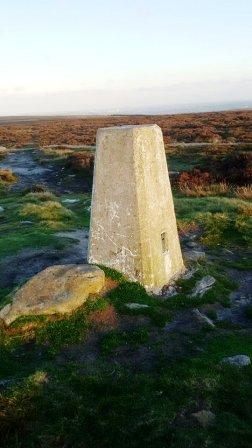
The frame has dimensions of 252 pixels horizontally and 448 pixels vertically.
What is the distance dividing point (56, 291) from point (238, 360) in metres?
3.90

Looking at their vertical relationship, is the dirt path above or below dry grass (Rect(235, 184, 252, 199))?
below

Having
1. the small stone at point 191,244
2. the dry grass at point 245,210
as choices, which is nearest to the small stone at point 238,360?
the small stone at point 191,244

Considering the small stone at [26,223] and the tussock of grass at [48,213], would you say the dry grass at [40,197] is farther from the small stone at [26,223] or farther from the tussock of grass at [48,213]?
the small stone at [26,223]

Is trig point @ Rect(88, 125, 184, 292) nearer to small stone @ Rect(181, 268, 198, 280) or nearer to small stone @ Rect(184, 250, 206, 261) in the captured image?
small stone @ Rect(181, 268, 198, 280)

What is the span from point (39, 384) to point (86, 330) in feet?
6.59

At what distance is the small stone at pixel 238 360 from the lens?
8281 mm

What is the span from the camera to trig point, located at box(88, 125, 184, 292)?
1081 cm

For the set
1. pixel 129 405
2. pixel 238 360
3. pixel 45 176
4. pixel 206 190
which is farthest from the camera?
pixel 45 176

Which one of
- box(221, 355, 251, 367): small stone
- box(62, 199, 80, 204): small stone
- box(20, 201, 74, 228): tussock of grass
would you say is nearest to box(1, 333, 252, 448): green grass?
box(221, 355, 251, 367): small stone

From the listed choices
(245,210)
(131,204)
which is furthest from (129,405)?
(245,210)

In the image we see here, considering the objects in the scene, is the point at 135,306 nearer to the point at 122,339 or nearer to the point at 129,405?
the point at 122,339

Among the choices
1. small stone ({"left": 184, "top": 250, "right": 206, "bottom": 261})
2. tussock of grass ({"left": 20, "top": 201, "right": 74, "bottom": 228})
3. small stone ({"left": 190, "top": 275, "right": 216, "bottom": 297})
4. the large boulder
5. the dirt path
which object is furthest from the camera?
the dirt path

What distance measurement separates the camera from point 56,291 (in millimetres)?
10219

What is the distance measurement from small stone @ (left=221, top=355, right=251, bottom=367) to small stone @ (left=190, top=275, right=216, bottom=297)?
3.02 m
